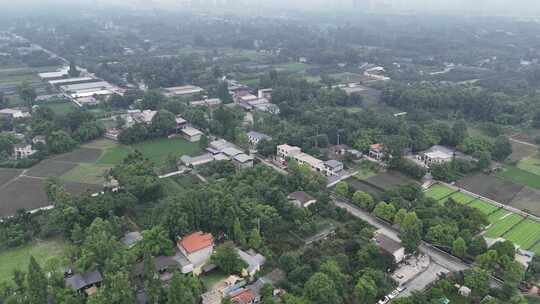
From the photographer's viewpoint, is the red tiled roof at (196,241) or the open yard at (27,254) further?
the open yard at (27,254)

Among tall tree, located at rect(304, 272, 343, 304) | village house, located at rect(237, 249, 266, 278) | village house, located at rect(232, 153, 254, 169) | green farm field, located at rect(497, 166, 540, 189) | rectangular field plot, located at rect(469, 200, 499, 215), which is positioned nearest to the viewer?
tall tree, located at rect(304, 272, 343, 304)

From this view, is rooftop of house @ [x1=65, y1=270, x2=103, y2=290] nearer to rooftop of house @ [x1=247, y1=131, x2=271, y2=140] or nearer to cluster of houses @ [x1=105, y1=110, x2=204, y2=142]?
rooftop of house @ [x1=247, y1=131, x2=271, y2=140]

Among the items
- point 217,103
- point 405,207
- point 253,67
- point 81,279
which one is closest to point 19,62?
point 253,67

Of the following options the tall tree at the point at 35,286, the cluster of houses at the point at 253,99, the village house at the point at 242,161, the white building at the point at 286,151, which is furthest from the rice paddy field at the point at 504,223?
the tall tree at the point at 35,286

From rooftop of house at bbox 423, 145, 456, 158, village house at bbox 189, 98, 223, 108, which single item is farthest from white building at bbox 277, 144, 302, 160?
village house at bbox 189, 98, 223, 108

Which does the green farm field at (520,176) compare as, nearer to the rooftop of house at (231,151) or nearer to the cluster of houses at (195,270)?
the rooftop of house at (231,151)

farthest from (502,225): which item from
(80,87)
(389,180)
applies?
(80,87)

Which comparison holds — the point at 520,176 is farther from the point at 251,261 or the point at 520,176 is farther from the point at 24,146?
the point at 24,146
